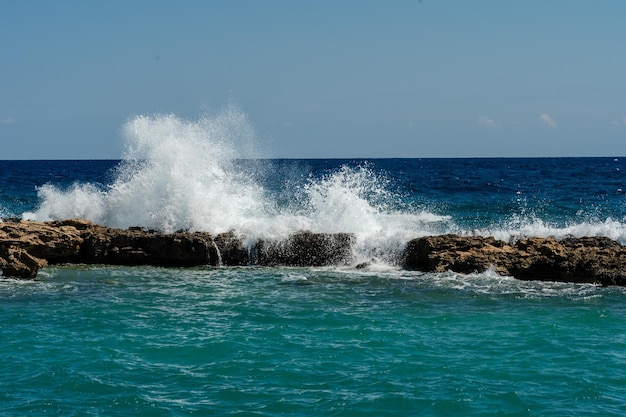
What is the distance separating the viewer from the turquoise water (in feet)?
25.5

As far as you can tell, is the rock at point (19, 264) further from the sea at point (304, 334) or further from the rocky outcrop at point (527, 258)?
the rocky outcrop at point (527, 258)

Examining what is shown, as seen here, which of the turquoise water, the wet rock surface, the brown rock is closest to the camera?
the turquoise water

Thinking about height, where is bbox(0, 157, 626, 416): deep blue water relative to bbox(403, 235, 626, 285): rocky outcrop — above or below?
below


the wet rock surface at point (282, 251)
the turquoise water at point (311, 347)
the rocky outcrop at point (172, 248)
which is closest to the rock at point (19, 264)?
the wet rock surface at point (282, 251)

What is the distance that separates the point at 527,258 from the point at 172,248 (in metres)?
7.63

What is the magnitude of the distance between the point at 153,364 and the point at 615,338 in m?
6.11

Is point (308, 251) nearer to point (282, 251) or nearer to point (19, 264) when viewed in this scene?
point (282, 251)

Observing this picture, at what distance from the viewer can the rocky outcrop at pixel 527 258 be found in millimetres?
14647

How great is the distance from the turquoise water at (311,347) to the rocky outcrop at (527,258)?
0.65 metres

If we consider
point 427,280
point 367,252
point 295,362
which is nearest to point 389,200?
point 367,252

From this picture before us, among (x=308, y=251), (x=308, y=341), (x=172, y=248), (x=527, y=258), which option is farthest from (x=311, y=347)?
(x=172, y=248)

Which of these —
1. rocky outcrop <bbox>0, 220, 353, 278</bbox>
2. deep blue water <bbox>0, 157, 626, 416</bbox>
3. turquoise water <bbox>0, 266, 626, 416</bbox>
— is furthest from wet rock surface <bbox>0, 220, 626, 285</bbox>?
turquoise water <bbox>0, 266, 626, 416</bbox>

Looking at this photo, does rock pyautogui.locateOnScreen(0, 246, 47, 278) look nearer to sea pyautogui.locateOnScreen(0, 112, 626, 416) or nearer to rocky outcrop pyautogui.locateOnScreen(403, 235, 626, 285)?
sea pyautogui.locateOnScreen(0, 112, 626, 416)

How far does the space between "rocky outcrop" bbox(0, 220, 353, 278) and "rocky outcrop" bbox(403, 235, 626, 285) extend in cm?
193
